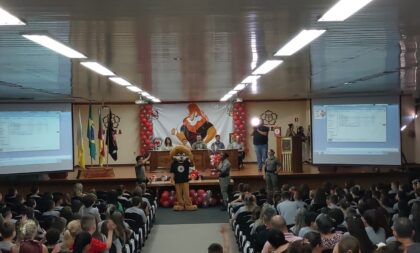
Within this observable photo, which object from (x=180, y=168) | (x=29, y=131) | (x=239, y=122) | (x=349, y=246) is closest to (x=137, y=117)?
(x=239, y=122)

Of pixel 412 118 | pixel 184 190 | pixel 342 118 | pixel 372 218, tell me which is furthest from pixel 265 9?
pixel 412 118

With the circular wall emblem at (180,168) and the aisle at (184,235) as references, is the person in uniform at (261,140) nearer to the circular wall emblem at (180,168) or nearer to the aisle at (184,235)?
the circular wall emblem at (180,168)

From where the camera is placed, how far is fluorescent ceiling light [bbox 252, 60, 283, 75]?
825 centimetres

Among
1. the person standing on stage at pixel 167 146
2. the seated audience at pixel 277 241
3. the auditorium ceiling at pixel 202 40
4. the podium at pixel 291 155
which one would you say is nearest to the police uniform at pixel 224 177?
the podium at pixel 291 155

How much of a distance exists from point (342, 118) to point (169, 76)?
7.10 m

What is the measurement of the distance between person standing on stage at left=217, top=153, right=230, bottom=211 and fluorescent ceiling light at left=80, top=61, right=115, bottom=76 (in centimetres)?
524

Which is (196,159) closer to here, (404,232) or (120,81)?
(120,81)

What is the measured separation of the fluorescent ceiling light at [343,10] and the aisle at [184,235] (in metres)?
6.03

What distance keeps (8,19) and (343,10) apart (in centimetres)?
285

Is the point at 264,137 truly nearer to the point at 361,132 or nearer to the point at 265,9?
the point at 361,132

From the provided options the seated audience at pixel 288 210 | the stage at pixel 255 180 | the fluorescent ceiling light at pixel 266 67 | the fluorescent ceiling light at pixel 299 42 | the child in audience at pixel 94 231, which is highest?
the fluorescent ceiling light at pixel 299 42

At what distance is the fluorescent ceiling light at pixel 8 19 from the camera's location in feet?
14.6

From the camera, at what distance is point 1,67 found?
8.32 meters

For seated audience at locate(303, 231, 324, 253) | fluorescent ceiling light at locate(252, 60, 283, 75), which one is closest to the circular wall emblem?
fluorescent ceiling light at locate(252, 60, 283, 75)
